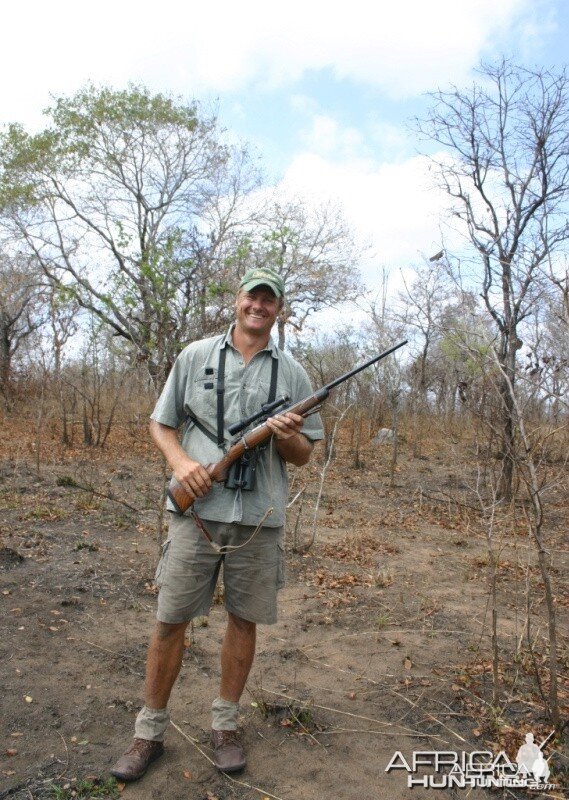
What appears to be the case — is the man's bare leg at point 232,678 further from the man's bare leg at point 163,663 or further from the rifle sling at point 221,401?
the rifle sling at point 221,401

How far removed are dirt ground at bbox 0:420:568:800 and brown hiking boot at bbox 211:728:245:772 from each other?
5 cm

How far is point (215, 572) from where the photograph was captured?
2.50 metres

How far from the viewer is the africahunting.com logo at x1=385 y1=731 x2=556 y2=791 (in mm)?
A: 2426

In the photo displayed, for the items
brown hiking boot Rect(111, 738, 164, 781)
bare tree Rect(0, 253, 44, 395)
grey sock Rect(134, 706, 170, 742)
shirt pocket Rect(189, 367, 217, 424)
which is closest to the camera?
brown hiking boot Rect(111, 738, 164, 781)

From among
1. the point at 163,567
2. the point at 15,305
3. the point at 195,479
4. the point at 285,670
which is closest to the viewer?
the point at 195,479

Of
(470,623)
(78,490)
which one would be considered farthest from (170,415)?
(78,490)

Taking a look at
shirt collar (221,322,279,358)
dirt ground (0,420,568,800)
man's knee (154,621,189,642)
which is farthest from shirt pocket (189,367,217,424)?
dirt ground (0,420,568,800)

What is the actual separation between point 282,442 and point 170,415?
19.7 inches

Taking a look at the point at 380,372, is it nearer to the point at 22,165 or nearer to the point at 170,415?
the point at 22,165

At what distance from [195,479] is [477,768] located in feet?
5.60

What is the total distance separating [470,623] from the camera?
4.41m

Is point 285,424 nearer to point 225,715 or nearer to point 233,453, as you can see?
point 233,453

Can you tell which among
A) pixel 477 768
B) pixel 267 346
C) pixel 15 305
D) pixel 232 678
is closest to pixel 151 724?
pixel 232 678

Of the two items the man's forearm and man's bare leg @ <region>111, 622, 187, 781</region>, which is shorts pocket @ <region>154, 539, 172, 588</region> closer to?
man's bare leg @ <region>111, 622, 187, 781</region>
